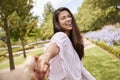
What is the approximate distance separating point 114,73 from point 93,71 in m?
1.07

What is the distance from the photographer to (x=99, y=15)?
45.1 meters

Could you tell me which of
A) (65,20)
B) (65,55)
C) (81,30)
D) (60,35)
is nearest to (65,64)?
(65,55)

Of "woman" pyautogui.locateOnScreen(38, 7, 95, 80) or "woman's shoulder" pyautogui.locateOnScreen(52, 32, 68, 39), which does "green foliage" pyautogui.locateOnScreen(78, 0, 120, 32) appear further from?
"woman's shoulder" pyautogui.locateOnScreen(52, 32, 68, 39)

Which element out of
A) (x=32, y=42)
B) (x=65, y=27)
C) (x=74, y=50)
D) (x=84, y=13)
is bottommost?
(x=32, y=42)

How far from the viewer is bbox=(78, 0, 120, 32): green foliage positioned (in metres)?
44.1

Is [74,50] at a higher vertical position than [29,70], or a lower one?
lower

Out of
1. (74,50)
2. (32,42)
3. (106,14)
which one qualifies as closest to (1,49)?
(32,42)

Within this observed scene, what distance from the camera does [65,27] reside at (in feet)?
8.04

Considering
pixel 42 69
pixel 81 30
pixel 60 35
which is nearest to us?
pixel 42 69

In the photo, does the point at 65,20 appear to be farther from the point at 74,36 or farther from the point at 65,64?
the point at 65,64

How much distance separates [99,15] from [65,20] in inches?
1702

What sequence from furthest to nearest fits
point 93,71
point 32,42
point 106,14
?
point 106,14, point 32,42, point 93,71

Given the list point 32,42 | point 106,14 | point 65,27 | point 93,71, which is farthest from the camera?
point 106,14

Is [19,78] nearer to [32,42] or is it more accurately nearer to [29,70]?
[29,70]
